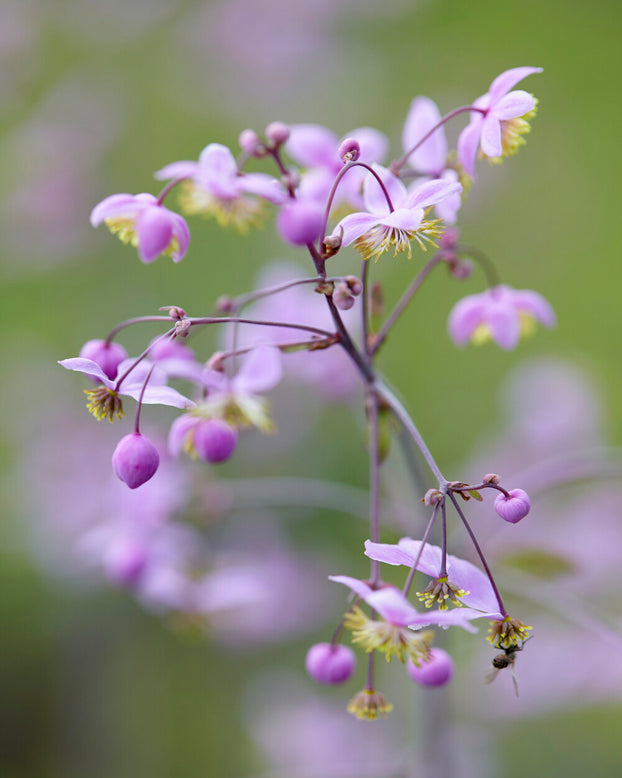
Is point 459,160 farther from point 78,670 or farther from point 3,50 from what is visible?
point 3,50

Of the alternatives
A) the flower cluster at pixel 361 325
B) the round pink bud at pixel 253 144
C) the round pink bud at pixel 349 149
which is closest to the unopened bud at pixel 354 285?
the flower cluster at pixel 361 325

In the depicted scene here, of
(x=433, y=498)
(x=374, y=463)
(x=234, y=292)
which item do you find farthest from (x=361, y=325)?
(x=234, y=292)

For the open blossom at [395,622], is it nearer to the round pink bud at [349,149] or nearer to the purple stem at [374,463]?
the purple stem at [374,463]

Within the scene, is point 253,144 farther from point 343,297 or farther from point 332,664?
point 332,664

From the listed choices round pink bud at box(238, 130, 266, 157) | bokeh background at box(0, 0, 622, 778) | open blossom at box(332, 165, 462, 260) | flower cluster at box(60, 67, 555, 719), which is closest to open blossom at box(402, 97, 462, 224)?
flower cluster at box(60, 67, 555, 719)

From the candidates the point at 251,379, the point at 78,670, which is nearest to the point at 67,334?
the point at 78,670

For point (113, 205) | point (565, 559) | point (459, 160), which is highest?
point (459, 160)
